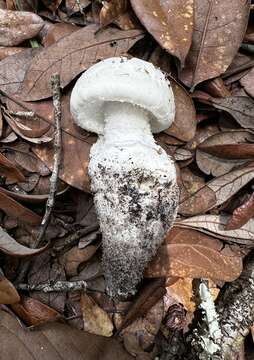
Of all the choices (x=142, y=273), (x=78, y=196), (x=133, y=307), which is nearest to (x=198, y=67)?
(x=78, y=196)

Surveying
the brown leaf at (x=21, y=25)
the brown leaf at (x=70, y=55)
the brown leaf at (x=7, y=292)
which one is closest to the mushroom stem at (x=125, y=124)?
the brown leaf at (x=70, y=55)

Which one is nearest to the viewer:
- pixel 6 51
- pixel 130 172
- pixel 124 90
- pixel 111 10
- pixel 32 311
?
pixel 124 90

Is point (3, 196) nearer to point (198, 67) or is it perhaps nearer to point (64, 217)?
point (64, 217)

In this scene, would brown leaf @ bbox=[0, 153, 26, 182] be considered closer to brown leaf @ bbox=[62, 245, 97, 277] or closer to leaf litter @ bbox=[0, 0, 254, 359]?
leaf litter @ bbox=[0, 0, 254, 359]

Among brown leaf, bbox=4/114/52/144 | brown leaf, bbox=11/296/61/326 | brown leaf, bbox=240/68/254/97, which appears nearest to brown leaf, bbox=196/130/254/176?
brown leaf, bbox=240/68/254/97

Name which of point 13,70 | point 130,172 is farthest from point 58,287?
point 13,70

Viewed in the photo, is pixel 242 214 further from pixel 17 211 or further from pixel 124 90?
pixel 17 211
